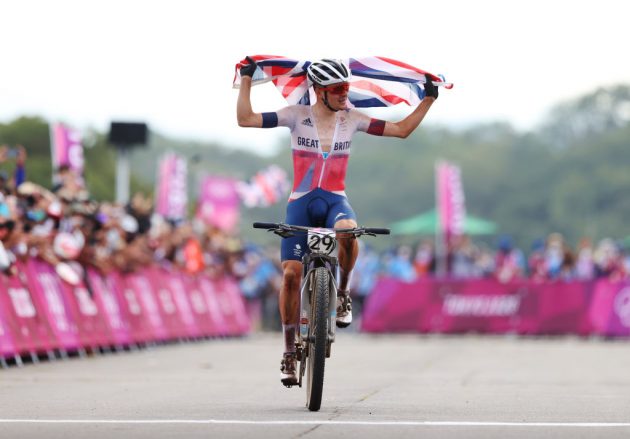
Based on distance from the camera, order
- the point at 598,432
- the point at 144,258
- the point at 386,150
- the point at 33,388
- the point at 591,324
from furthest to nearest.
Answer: the point at 386,150 < the point at 591,324 < the point at 144,258 < the point at 33,388 < the point at 598,432

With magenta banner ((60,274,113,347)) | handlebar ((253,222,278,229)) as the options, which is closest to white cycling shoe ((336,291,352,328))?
handlebar ((253,222,278,229))

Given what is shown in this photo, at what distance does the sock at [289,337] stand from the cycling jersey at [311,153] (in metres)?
0.98

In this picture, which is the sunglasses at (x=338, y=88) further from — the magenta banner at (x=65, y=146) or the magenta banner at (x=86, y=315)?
the magenta banner at (x=65, y=146)

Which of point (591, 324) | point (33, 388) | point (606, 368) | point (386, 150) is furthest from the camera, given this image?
point (386, 150)

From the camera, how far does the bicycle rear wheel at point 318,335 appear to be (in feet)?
36.2

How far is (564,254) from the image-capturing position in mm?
34469

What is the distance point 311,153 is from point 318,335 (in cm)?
150

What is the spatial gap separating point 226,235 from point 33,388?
883 inches

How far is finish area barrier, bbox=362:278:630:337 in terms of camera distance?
106ft

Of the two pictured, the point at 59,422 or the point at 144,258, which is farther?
the point at 144,258

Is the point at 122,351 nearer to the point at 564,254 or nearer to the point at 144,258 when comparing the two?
the point at 144,258

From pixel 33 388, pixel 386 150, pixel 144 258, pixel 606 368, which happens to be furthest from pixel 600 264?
pixel 386 150

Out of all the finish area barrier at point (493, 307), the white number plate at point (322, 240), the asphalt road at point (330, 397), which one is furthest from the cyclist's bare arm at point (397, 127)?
the finish area barrier at point (493, 307)

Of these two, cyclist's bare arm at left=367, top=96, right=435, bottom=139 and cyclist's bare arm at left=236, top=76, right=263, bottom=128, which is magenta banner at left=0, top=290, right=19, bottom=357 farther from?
cyclist's bare arm at left=367, top=96, right=435, bottom=139
